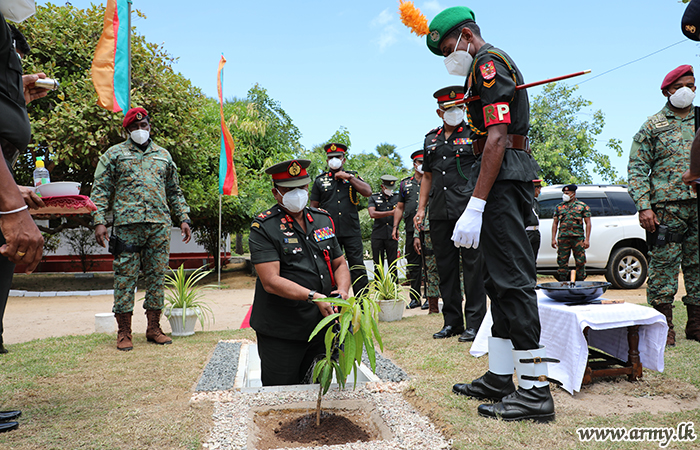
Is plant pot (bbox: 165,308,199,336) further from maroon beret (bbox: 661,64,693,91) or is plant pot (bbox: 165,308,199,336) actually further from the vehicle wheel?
the vehicle wheel

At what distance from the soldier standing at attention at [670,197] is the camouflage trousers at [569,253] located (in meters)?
4.73

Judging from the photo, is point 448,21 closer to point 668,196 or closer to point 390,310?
point 668,196

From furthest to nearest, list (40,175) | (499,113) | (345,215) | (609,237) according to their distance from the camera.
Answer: (609,237) → (345,215) → (40,175) → (499,113)

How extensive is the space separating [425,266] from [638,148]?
128 inches

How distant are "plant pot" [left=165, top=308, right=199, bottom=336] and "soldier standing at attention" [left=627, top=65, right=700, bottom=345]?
4.54m

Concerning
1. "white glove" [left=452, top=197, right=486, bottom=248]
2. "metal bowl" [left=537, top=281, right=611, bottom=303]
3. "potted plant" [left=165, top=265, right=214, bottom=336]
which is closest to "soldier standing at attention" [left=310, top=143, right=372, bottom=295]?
"potted plant" [left=165, top=265, right=214, bottom=336]

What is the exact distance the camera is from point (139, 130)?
188 inches

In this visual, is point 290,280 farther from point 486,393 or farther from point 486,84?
point 486,84

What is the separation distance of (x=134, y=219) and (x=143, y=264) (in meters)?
0.51

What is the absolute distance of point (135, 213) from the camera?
457 cm

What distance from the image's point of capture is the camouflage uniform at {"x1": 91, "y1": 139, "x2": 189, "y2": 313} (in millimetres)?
4566

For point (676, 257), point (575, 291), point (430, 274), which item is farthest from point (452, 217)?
point (430, 274)

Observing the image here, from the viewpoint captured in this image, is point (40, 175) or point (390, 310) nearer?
point (40, 175)

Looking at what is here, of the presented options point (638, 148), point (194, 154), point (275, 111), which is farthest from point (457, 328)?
point (275, 111)
